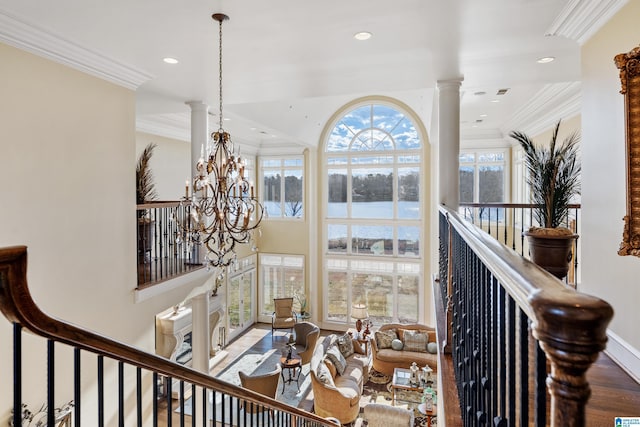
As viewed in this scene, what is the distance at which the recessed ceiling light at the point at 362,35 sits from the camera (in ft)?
10.1

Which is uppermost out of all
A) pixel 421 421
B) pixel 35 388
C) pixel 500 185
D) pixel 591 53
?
pixel 591 53

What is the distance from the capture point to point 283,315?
34.6ft

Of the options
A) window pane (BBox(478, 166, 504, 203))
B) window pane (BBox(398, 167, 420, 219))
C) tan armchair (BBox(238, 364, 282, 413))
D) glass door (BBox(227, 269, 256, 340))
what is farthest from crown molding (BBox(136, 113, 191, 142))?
window pane (BBox(478, 166, 504, 203))

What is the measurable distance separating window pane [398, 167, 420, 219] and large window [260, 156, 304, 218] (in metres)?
3.00


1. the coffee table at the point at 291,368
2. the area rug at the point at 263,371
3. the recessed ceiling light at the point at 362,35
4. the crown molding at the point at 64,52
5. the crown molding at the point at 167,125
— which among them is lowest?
the area rug at the point at 263,371

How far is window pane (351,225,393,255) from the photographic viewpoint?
10430 millimetres

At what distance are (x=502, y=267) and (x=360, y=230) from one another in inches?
392

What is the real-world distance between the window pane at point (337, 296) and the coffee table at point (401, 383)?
353cm

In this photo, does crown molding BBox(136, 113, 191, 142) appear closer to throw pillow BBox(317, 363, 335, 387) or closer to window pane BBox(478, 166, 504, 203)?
throw pillow BBox(317, 363, 335, 387)

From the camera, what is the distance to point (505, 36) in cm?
317

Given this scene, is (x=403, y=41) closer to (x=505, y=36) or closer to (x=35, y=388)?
(x=505, y=36)

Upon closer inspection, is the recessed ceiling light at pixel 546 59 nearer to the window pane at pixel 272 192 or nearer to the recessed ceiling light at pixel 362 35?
the recessed ceiling light at pixel 362 35

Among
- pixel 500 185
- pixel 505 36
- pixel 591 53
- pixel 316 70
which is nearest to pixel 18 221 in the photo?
pixel 316 70

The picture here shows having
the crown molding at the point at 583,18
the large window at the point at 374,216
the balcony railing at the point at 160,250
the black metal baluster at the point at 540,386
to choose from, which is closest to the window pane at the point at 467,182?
the large window at the point at 374,216
